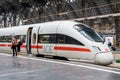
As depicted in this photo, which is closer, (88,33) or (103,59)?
(103,59)

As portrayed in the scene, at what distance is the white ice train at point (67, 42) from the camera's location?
18.9m

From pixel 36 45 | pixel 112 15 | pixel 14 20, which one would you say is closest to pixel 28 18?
pixel 14 20

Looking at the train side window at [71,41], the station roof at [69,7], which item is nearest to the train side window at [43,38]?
the train side window at [71,41]

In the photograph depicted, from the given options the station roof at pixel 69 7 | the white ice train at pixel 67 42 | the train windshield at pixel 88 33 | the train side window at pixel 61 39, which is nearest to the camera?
the white ice train at pixel 67 42

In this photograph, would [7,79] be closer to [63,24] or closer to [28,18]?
[63,24]

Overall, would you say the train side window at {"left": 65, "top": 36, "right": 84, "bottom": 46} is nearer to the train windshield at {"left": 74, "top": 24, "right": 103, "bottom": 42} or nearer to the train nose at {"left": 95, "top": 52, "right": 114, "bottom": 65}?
the train windshield at {"left": 74, "top": 24, "right": 103, "bottom": 42}

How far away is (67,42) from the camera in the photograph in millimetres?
20953

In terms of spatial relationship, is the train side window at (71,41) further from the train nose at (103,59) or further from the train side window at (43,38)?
the train side window at (43,38)

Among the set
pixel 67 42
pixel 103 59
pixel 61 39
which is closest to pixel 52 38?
pixel 61 39

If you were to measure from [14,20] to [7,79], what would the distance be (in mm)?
52109

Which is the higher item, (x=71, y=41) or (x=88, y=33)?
(x=88, y=33)

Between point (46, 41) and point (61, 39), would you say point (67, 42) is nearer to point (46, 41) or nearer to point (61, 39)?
point (61, 39)

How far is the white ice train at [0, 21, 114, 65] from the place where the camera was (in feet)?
61.9

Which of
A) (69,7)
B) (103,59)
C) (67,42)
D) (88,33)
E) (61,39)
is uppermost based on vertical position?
(69,7)
